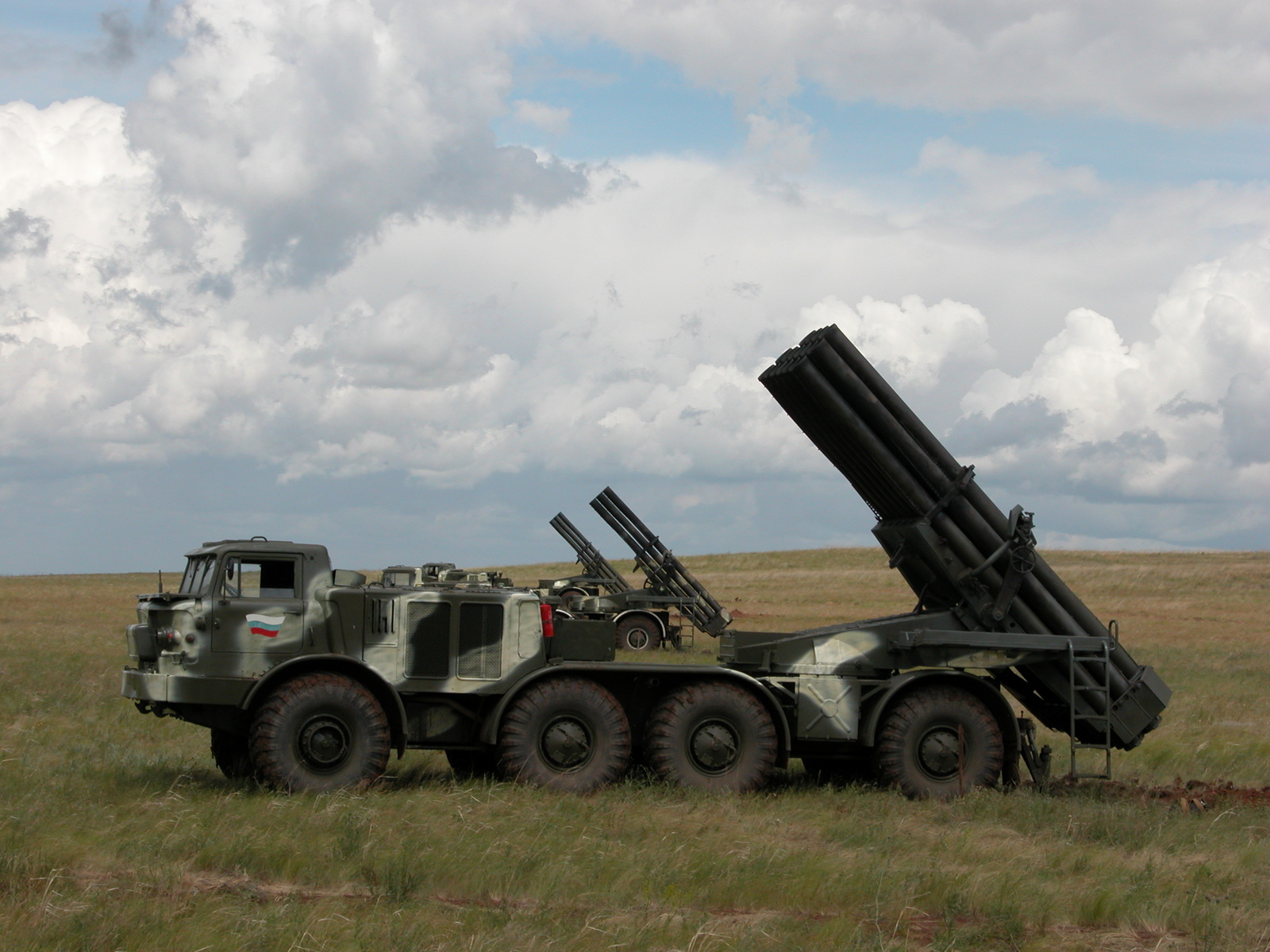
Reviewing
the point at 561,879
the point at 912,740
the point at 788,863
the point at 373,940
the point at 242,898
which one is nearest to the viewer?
the point at 373,940

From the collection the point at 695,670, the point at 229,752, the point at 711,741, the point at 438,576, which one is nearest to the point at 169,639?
the point at 229,752

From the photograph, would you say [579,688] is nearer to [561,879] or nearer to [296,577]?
[296,577]

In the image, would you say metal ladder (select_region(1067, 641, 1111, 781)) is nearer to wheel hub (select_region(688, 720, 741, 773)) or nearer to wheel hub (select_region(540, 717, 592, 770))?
wheel hub (select_region(688, 720, 741, 773))

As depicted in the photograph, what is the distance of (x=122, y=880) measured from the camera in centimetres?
686

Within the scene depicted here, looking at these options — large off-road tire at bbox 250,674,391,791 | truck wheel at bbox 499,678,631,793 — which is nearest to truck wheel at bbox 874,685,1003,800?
truck wheel at bbox 499,678,631,793

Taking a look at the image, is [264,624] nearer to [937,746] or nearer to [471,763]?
[471,763]

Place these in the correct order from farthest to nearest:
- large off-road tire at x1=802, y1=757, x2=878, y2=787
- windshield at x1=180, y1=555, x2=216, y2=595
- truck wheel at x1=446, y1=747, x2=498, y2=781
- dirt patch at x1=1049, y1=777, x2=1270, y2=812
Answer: large off-road tire at x1=802, y1=757, x2=878, y2=787, truck wheel at x1=446, y1=747, x2=498, y2=781, dirt patch at x1=1049, y1=777, x2=1270, y2=812, windshield at x1=180, y1=555, x2=216, y2=595

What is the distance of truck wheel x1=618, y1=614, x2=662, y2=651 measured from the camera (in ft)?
91.0

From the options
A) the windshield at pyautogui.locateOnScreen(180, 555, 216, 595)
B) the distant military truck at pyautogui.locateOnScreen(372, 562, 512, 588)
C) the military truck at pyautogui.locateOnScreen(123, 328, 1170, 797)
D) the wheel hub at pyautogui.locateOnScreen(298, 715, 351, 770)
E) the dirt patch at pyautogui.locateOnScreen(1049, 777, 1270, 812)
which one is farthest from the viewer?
the distant military truck at pyautogui.locateOnScreen(372, 562, 512, 588)

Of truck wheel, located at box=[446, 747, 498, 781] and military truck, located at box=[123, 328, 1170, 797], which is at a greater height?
military truck, located at box=[123, 328, 1170, 797]

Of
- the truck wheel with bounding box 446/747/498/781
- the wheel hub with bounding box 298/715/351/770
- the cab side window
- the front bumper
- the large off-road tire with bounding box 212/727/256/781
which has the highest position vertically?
the cab side window

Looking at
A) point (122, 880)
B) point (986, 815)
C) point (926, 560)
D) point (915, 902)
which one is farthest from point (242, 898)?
point (926, 560)

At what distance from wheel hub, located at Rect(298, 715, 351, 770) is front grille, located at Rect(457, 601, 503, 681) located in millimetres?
1045

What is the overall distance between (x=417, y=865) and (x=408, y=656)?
3036 millimetres
